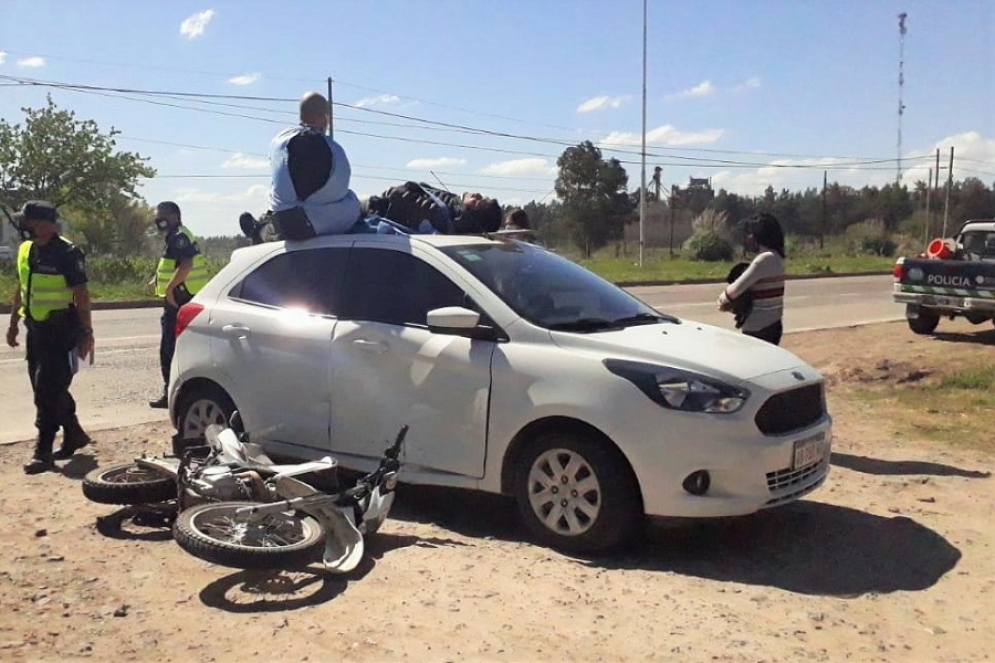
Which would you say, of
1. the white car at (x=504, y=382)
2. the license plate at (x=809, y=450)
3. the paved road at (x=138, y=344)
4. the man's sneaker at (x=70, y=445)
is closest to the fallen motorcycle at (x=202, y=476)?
the white car at (x=504, y=382)

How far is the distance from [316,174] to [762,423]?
3.05 metres

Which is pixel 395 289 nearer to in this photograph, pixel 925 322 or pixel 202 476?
pixel 202 476

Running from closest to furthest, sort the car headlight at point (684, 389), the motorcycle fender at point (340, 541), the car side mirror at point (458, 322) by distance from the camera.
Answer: the motorcycle fender at point (340, 541) < the car headlight at point (684, 389) < the car side mirror at point (458, 322)

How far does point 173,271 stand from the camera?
901 centimetres

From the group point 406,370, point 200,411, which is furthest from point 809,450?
point 200,411

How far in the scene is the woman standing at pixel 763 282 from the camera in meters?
7.34

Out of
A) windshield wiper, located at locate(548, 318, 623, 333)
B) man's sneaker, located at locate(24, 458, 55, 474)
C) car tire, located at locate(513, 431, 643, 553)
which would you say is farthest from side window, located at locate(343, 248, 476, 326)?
man's sneaker, located at locate(24, 458, 55, 474)

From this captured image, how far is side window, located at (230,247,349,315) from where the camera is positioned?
5.95m

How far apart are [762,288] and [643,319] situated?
2.02 meters

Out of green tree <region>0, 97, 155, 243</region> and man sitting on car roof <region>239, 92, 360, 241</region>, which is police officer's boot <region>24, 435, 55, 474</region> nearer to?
man sitting on car roof <region>239, 92, 360, 241</region>

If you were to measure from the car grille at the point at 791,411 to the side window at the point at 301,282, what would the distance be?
2488 mm

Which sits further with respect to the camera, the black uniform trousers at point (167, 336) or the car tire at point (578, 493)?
the black uniform trousers at point (167, 336)

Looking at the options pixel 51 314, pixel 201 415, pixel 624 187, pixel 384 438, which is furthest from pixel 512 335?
pixel 624 187

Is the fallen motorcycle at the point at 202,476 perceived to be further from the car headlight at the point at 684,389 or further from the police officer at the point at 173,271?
the police officer at the point at 173,271
